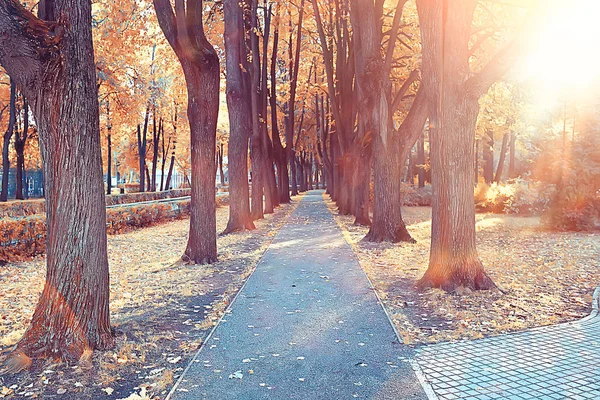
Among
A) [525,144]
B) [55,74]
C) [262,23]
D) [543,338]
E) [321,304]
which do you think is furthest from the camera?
[525,144]

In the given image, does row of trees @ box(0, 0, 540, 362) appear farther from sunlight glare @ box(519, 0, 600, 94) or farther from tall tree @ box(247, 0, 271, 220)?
tall tree @ box(247, 0, 271, 220)

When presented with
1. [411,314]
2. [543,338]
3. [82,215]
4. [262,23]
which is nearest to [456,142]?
[411,314]

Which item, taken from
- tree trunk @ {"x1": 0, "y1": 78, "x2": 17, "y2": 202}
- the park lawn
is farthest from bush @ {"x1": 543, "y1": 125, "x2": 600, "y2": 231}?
tree trunk @ {"x1": 0, "y1": 78, "x2": 17, "y2": 202}

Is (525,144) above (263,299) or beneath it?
above

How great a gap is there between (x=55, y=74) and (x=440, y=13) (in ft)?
18.7

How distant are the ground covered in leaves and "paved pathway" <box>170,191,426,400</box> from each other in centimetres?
28

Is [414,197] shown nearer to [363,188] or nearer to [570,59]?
[363,188]

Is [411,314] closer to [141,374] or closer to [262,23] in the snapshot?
[141,374]

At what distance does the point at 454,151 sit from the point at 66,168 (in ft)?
17.4

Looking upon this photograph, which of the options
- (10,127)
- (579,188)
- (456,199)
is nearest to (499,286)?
(456,199)

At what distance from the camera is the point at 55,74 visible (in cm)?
503

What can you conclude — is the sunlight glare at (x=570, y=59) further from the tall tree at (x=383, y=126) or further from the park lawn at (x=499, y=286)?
the park lawn at (x=499, y=286)

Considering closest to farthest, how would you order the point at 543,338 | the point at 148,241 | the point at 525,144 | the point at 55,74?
the point at 55,74
the point at 543,338
the point at 148,241
the point at 525,144

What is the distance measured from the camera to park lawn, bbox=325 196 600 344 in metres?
6.21
